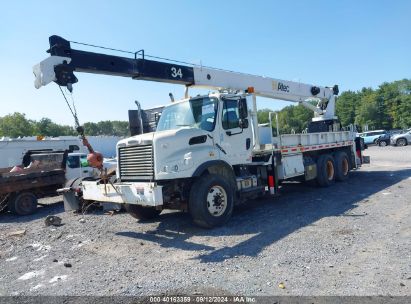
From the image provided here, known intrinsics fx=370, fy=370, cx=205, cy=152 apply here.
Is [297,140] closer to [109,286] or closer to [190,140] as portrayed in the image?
[190,140]

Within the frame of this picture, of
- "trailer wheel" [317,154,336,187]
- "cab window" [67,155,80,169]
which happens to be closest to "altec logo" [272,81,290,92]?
"trailer wheel" [317,154,336,187]

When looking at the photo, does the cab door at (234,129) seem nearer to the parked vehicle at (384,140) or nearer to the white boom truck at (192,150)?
the white boom truck at (192,150)

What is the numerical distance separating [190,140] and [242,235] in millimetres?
2101

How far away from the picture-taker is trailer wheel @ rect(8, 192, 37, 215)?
460 inches

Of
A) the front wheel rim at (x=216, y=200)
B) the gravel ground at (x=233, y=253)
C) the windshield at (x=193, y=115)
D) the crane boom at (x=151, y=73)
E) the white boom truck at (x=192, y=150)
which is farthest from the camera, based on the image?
the windshield at (x=193, y=115)

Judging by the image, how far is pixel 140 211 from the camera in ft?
28.7

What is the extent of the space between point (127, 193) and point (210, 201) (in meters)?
1.66

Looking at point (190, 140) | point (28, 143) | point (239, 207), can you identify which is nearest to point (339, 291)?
point (190, 140)

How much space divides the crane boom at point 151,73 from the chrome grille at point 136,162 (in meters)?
1.62

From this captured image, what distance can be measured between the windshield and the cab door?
0.26 meters

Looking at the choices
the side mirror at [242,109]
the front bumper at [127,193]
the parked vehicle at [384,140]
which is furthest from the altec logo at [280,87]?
the parked vehicle at [384,140]

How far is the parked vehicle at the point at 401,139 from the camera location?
34.8 metres

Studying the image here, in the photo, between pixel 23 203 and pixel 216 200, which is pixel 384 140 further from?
pixel 23 203

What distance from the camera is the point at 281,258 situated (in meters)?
5.46
